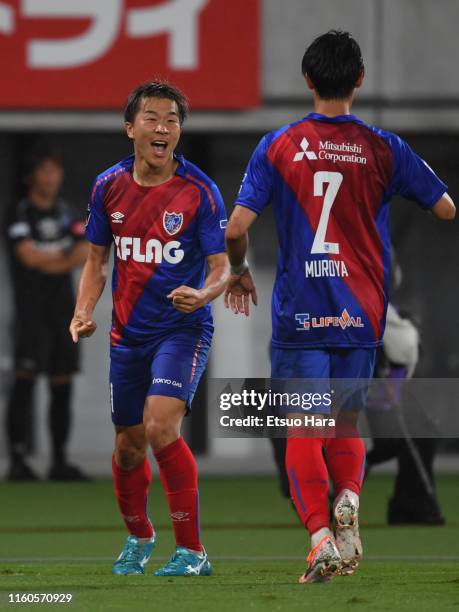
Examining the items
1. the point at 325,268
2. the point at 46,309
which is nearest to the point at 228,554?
the point at 325,268

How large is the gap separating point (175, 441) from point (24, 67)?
7206 millimetres

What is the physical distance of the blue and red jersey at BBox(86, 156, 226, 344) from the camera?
6262mm

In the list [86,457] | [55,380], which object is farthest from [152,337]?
[86,457]

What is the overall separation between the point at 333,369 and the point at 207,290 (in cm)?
63

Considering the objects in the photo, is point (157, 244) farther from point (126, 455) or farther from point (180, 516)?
point (180, 516)

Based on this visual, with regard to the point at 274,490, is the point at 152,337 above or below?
above

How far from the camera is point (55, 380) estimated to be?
12.1 m

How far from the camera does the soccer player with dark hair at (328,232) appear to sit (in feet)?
18.7

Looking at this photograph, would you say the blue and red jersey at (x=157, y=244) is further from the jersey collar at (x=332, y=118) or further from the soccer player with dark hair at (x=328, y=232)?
the jersey collar at (x=332, y=118)

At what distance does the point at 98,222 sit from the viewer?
640cm

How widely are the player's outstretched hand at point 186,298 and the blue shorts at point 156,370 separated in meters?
0.24

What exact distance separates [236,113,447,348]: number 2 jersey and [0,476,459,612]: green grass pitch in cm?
90

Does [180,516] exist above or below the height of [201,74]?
below

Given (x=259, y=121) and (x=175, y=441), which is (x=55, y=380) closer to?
(x=259, y=121)
